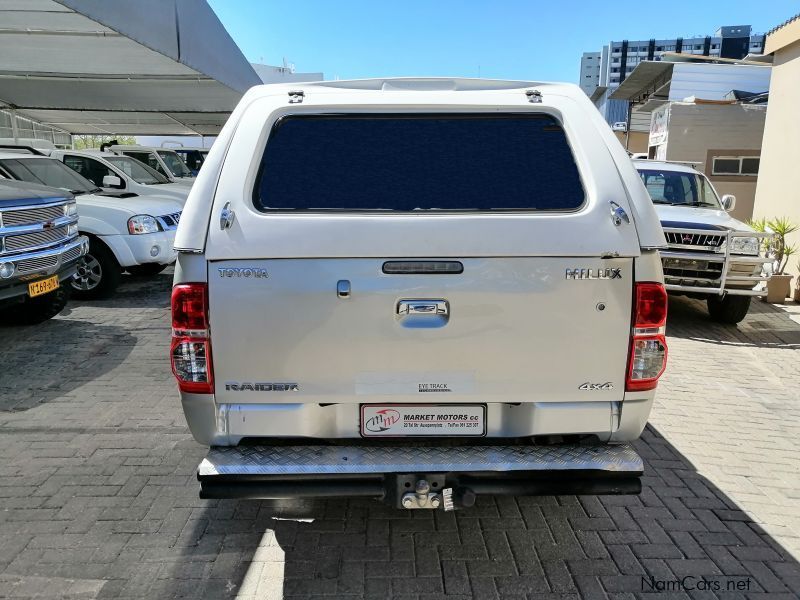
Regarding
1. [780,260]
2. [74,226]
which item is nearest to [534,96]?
[74,226]

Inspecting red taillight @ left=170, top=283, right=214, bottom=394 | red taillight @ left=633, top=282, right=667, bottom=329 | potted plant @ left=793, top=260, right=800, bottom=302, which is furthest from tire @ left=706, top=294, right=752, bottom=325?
red taillight @ left=170, top=283, right=214, bottom=394

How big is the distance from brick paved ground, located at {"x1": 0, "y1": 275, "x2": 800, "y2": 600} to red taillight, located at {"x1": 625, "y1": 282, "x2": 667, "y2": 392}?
981 millimetres

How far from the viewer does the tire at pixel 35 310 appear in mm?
7324

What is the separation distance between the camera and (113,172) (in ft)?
36.2

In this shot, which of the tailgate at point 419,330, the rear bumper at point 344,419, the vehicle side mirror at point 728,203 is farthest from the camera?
the vehicle side mirror at point 728,203

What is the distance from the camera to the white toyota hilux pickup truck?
259cm

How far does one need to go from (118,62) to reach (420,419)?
12337 mm

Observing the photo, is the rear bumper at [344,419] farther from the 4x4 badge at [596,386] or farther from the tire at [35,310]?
the tire at [35,310]

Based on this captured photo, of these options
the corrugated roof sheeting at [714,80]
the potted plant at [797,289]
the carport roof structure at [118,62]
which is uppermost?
the corrugated roof sheeting at [714,80]

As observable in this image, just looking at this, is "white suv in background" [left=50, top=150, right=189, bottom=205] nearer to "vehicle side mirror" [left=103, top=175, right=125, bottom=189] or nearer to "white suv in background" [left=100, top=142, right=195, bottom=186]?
"vehicle side mirror" [left=103, top=175, right=125, bottom=189]

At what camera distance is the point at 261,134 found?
2893 mm

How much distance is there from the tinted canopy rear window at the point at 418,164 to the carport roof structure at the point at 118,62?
552 cm

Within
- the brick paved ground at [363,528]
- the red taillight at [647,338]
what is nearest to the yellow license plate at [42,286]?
the brick paved ground at [363,528]

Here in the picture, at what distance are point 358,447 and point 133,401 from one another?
10.1 ft
